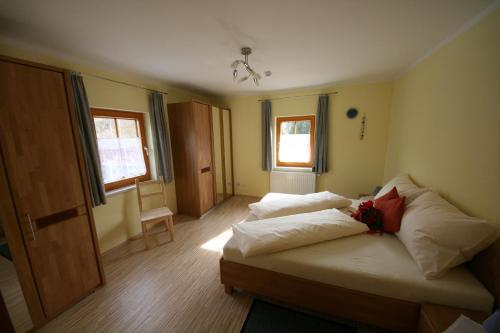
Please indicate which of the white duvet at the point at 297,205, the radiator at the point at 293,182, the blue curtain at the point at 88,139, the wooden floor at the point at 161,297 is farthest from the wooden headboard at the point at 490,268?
the blue curtain at the point at 88,139

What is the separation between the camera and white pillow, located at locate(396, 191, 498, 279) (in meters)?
1.14

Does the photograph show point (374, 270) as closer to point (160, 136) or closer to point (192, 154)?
point (192, 154)

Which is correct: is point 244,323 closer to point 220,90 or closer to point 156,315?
point 156,315

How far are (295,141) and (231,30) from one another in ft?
8.77

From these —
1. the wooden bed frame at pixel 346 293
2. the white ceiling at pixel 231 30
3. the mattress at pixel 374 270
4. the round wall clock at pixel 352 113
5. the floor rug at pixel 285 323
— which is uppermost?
the white ceiling at pixel 231 30

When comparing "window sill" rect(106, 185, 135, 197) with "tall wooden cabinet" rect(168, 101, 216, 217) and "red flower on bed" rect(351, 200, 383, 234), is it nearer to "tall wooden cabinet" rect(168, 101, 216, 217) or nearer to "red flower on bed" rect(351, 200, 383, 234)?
"tall wooden cabinet" rect(168, 101, 216, 217)

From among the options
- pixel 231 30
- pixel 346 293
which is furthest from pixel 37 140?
pixel 346 293

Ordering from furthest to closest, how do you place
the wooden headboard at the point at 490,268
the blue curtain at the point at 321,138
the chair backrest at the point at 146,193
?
the blue curtain at the point at 321,138 → the chair backrest at the point at 146,193 → the wooden headboard at the point at 490,268

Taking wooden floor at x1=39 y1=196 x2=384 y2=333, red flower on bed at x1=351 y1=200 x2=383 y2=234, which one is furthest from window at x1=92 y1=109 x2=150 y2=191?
red flower on bed at x1=351 y1=200 x2=383 y2=234

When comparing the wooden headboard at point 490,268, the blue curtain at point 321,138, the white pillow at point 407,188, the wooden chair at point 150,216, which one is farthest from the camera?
the blue curtain at point 321,138

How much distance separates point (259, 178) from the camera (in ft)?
13.8

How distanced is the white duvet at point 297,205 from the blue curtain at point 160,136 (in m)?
1.76

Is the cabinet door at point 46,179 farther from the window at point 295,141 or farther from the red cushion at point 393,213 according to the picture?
the window at point 295,141

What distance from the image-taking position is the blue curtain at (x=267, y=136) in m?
3.75
